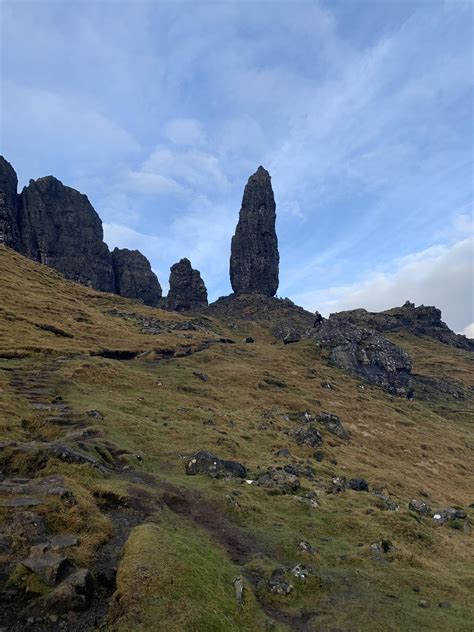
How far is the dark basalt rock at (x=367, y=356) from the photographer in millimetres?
101375

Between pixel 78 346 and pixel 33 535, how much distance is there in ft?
180

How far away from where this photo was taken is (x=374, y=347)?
110m

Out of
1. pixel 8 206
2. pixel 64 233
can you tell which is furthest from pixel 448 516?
pixel 64 233

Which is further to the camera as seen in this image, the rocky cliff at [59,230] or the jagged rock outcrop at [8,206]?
the rocky cliff at [59,230]

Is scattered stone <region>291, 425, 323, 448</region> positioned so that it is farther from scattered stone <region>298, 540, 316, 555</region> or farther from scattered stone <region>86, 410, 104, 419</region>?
scattered stone <region>298, 540, 316, 555</region>

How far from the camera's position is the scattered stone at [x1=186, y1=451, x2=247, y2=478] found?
27578 millimetres

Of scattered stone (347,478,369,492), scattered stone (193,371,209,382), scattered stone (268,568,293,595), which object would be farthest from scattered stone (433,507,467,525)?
scattered stone (193,371,209,382)

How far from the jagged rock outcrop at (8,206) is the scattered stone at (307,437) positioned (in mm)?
142010

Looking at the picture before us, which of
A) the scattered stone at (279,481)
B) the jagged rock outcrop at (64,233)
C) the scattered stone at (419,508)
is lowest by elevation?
the scattered stone at (419,508)

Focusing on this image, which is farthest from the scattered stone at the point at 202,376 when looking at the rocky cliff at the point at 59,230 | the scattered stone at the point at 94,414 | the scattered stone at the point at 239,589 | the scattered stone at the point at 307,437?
the rocky cliff at the point at 59,230

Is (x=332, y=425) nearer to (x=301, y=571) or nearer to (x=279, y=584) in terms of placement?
(x=301, y=571)

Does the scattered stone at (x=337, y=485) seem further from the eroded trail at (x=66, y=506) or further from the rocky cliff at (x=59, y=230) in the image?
the rocky cliff at (x=59, y=230)

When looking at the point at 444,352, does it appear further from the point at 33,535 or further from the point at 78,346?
the point at 33,535

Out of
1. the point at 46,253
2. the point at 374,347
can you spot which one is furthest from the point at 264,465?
the point at 46,253
